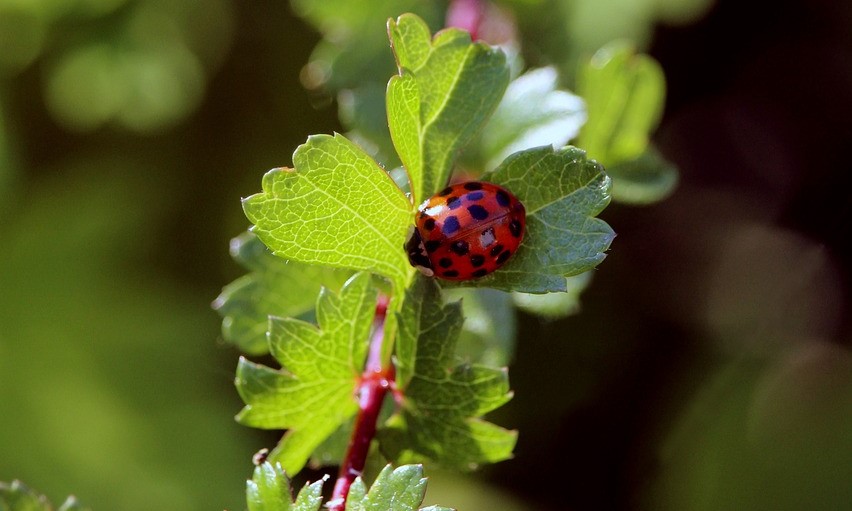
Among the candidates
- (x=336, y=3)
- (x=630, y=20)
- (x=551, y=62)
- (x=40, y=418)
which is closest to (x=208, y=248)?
(x=40, y=418)

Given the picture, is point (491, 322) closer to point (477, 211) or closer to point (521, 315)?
point (477, 211)

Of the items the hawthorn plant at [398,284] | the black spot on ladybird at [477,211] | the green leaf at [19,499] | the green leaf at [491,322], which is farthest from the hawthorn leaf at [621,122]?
the green leaf at [19,499]

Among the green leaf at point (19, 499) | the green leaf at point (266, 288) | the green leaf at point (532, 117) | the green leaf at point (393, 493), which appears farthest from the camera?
the green leaf at point (532, 117)

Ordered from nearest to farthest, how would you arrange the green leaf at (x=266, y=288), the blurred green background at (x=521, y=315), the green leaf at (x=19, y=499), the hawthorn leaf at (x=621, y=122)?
the green leaf at (x=19, y=499) → the green leaf at (x=266, y=288) → the hawthorn leaf at (x=621, y=122) → the blurred green background at (x=521, y=315)

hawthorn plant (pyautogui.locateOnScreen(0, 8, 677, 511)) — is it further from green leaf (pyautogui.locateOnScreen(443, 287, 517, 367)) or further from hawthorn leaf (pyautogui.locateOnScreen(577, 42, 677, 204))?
hawthorn leaf (pyautogui.locateOnScreen(577, 42, 677, 204))

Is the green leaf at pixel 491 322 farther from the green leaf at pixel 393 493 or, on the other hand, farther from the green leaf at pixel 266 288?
the green leaf at pixel 393 493

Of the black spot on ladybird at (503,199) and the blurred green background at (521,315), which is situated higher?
the blurred green background at (521,315)

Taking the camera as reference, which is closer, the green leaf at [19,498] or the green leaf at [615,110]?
the green leaf at [19,498]

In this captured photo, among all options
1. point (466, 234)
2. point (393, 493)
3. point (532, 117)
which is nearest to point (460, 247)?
point (466, 234)
